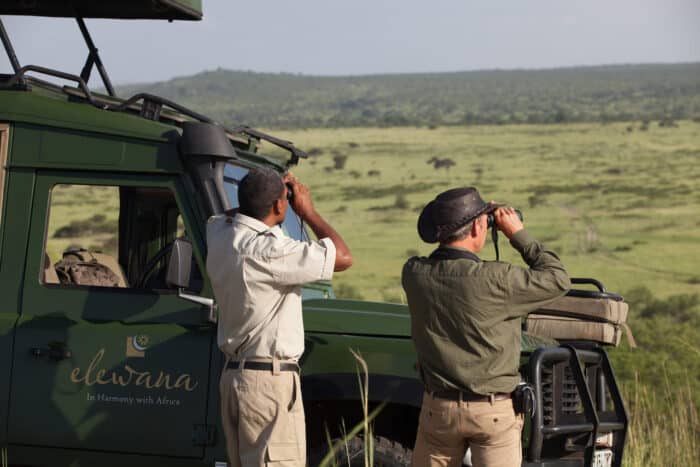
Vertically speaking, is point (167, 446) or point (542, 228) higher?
point (542, 228)

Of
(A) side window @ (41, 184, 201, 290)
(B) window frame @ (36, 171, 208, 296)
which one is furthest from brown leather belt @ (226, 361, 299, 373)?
(A) side window @ (41, 184, 201, 290)

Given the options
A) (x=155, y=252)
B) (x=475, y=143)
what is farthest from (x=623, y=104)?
(x=155, y=252)

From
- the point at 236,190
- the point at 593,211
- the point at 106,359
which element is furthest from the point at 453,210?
the point at 593,211

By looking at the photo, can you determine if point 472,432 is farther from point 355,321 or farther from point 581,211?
point 581,211

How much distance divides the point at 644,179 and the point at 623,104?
277 ft

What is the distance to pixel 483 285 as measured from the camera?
15.6ft

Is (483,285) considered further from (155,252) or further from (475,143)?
(475,143)

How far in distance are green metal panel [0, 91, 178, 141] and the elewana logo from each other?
2.93 feet

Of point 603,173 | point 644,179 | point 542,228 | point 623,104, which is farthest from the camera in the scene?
point 623,104

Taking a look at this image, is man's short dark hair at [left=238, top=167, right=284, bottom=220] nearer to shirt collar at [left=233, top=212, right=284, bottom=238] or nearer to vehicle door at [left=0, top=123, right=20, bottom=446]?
shirt collar at [left=233, top=212, right=284, bottom=238]

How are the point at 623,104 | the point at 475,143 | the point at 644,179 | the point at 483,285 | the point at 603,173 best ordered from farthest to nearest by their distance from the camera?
1. the point at 623,104
2. the point at 475,143
3. the point at 603,173
4. the point at 644,179
5. the point at 483,285

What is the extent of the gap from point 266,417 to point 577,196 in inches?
1993

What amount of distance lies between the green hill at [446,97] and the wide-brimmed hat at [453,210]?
114765 millimetres

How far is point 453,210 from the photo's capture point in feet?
15.9
